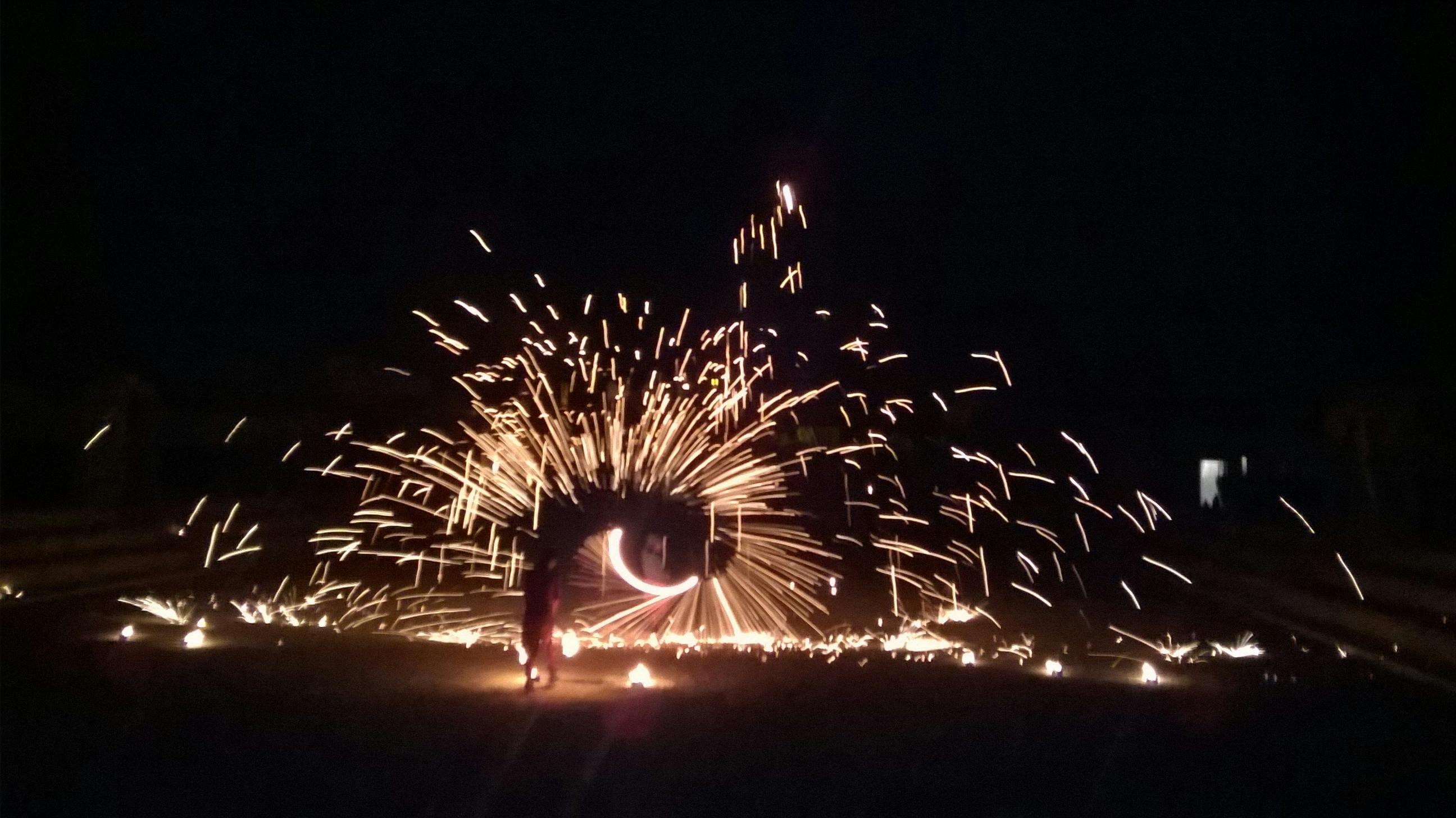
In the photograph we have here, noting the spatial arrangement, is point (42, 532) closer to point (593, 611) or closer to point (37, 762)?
point (593, 611)

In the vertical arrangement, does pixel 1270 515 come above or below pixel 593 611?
above

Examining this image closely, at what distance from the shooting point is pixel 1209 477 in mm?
40625

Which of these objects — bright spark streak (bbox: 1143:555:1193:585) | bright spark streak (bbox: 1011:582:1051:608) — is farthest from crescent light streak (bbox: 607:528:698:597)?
bright spark streak (bbox: 1143:555:1193:585)

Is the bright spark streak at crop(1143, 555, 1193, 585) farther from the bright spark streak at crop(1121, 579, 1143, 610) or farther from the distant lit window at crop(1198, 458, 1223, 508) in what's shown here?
the distant lit window at crop(1198, 458, 1223, 508)

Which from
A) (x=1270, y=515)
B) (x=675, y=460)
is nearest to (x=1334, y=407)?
(x=1270, y=515)

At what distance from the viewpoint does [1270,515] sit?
35625 mm

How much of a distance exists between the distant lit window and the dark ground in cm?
2622

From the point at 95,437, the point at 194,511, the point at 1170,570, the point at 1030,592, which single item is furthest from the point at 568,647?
the point at 1170,570

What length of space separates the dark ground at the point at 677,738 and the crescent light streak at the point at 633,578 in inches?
147

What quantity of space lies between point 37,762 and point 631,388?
1158 cm

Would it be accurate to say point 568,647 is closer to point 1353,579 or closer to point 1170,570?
point 1353,579

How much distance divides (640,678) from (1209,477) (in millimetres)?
30291

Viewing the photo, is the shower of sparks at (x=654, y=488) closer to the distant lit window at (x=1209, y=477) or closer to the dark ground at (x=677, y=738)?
the dark ground at (x=677, y=738)

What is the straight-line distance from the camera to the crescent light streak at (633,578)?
61.7 ft
